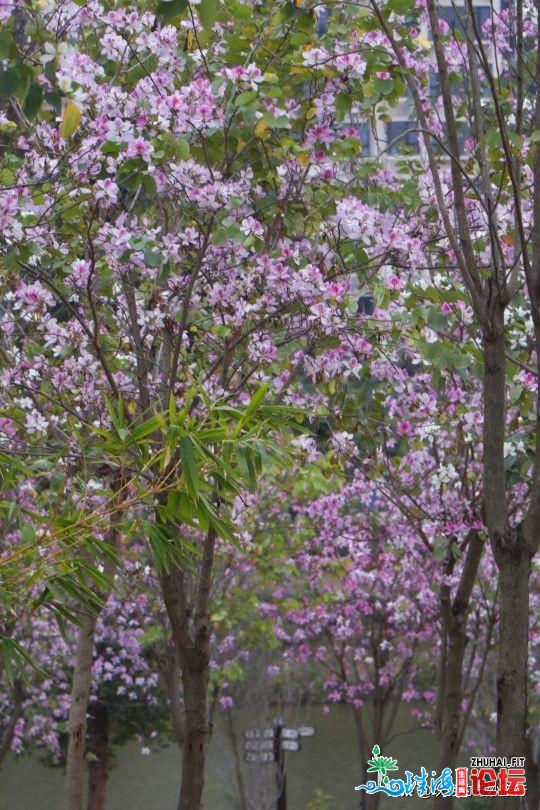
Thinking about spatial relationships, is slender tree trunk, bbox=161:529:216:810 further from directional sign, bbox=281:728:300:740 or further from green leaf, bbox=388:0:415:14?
directional sign, bbox=281:728:300:740

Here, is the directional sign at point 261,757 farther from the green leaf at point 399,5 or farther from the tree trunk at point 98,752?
the green leaf at point 399,5

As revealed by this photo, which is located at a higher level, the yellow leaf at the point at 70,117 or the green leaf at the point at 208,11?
the green leaf at the point at 208,11

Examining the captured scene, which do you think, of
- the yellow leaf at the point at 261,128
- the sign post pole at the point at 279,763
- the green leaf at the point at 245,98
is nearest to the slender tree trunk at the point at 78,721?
the yellow leaf at the point at 261,128

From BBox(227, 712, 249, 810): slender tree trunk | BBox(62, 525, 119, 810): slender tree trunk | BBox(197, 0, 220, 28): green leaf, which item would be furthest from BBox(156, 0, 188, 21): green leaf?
BBox(227, 712, 249, 810): slender tree trunk

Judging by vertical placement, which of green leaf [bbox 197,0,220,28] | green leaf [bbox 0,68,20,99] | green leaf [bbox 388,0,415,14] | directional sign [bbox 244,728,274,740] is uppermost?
green leaf [bbox 388,0,415,14]

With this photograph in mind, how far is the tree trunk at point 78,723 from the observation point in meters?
6.82

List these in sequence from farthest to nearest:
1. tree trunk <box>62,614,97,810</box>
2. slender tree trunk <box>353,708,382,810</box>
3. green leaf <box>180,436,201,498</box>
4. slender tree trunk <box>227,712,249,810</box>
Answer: slender tree trunk <box>227,712,249,810</box>
slender tree trunk <box>353,708,382,810</box>
tree trunk <box>62,614,97,810</box>
green leaf <box>180,436,201,498</box>

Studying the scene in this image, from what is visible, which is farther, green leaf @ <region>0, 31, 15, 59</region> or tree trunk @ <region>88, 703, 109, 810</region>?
tree trunk @ <region>88, 703, 109, 810</region>

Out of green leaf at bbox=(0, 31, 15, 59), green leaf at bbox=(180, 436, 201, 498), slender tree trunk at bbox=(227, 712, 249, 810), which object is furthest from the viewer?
slender tree trunk at bbox=(227, 712, 249, 810)

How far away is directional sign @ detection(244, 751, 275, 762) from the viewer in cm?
1552

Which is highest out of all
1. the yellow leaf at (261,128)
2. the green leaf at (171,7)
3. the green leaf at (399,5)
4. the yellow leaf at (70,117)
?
the green leaf at (399,5)

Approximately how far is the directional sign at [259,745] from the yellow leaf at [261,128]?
1182 cm

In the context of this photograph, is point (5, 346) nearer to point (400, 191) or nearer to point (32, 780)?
point (400, 191)

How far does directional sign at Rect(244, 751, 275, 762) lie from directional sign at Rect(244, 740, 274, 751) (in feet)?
0.29
